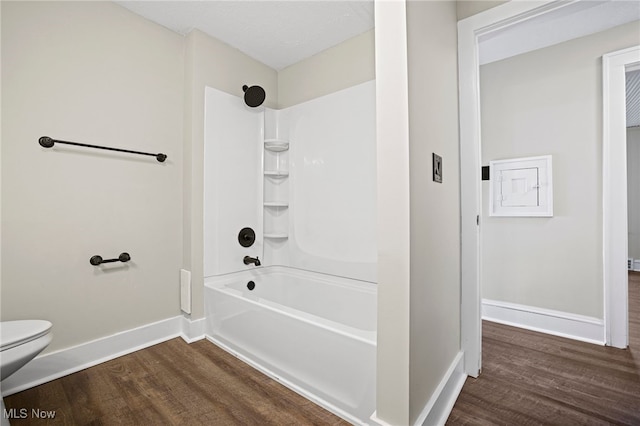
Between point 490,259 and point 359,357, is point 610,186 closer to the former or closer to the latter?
point 490,259

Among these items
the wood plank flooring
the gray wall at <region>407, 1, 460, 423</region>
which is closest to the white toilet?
the wood plank flooring

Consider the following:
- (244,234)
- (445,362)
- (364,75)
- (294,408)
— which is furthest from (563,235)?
(244,234)

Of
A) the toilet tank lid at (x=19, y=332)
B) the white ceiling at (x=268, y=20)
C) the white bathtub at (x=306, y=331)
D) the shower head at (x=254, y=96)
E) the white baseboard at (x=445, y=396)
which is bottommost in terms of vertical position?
the white baseboard at (x=445, y=396)

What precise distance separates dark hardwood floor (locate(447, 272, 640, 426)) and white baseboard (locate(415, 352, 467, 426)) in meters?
0.04

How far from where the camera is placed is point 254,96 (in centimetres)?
242

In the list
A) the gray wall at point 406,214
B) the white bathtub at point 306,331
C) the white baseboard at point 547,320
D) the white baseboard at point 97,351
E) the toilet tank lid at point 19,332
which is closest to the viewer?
the gray wall at point 406,214

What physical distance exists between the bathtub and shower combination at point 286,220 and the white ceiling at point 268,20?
45cm

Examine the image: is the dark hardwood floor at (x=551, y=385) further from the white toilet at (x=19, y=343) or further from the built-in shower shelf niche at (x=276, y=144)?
the built-in shower shelf niche at (x=276, y=144)

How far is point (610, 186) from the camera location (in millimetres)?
1984

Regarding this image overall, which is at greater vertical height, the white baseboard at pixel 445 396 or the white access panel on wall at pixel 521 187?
the white access panel on wall at pixel 521 187

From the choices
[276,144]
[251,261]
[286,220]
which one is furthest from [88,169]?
[286,220]

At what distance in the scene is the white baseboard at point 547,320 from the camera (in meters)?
2.09

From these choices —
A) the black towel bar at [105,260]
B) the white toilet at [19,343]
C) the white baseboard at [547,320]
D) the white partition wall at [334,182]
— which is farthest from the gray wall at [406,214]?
the black towel bar at [105,260]

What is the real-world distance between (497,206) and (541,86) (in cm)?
102
